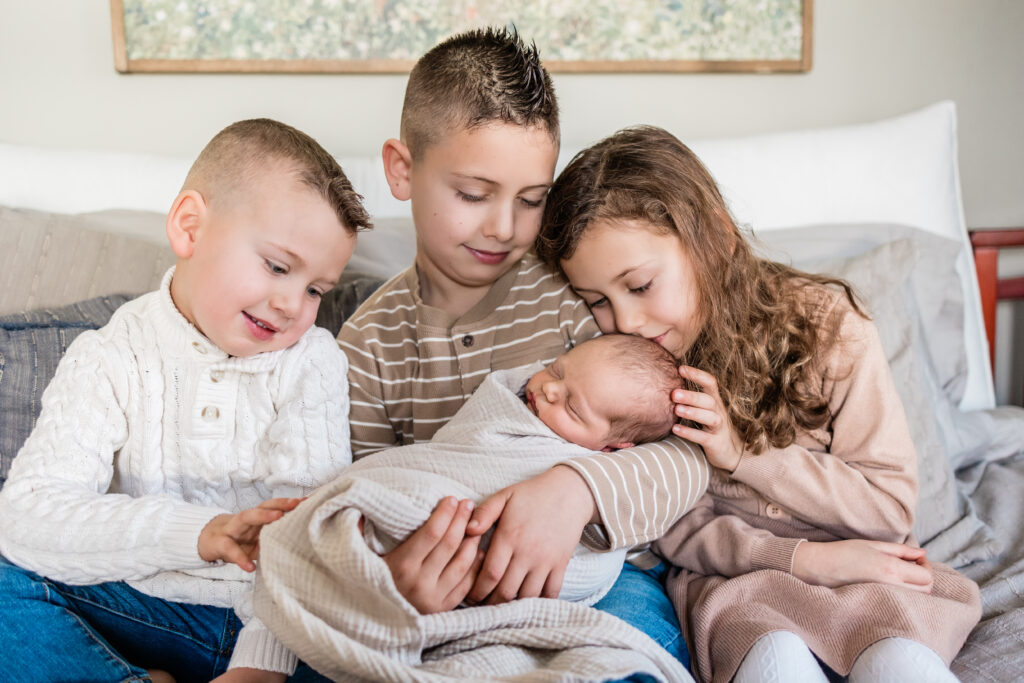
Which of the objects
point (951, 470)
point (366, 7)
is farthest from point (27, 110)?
point (951, 470)

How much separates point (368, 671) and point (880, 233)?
139 cm

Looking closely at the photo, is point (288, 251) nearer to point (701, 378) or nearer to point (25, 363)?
point (25, 363)

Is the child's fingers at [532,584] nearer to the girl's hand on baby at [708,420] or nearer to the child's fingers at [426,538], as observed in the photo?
the child's fingers at [426,538]

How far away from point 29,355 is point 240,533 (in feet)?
1.82

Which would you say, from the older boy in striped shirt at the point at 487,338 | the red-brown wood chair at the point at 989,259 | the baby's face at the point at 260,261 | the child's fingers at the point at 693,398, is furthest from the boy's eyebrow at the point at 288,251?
the red-brown wood chair at the point at 989,259

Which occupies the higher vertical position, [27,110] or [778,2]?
[778,2]

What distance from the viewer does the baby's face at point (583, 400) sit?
1.14 metres

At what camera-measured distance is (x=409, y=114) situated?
1283 millimetres

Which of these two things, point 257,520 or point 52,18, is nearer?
point 257,520

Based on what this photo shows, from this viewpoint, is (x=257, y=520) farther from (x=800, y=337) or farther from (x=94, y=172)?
(x=94, y=172)

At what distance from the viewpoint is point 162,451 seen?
1114 millimetres

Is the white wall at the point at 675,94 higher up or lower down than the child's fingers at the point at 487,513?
higher up

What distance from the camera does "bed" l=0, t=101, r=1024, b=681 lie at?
4.11 feet

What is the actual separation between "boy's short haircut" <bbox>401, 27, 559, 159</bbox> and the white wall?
827 millimetres
